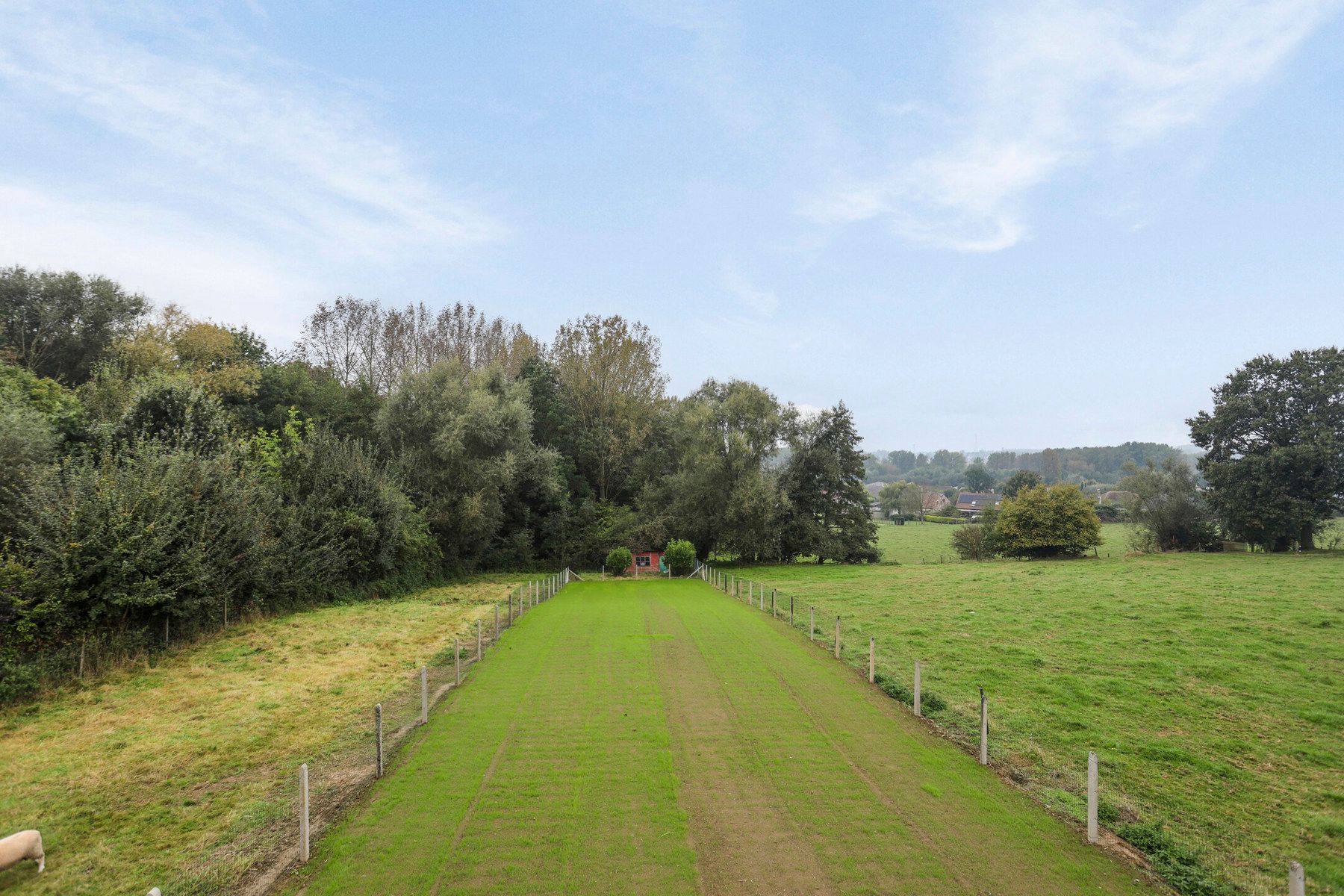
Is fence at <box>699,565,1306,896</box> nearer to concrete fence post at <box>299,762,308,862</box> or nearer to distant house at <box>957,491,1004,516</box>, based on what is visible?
concrete fence post at <box>299,762,308,862</box>

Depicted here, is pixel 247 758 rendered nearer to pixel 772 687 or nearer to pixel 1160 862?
pixel 772 687

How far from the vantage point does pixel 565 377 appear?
48938 millimetres

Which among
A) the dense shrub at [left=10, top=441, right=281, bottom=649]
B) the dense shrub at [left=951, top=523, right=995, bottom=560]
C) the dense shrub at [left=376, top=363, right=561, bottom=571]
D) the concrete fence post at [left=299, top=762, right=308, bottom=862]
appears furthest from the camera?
the dense shrub at [left=951, top=523, right=995, bottom=560]

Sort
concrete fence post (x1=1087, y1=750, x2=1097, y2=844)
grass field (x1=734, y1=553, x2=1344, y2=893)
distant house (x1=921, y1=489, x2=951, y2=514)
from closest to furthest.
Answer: concrete fence post (x1=1087, y1=750, x2=1097, y2=844) < grass field (x1=734, y1=553, x2=1344, y2=893) < distant house (x1=921, y1=489, x2=951, y2=514)

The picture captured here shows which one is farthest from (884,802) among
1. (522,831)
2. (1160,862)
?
(522,831)

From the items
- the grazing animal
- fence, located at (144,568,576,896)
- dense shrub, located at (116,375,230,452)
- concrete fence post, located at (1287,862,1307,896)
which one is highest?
dense shrub, located at (116,375,230,452)

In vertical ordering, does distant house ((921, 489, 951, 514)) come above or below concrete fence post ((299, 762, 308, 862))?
above

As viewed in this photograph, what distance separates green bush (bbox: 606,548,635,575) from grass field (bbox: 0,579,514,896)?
21.7 meters

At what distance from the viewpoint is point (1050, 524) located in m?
46.5

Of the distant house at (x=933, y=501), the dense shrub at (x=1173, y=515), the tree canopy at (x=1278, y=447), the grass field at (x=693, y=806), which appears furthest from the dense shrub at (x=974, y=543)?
the distant house at (x=933, y=501)

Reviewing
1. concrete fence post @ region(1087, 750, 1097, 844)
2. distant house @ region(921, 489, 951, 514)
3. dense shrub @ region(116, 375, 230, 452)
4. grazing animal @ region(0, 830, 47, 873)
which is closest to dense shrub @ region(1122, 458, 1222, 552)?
concrete fence post @ region(1087, 750, 1097, 844)

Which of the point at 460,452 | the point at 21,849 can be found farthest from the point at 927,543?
the point at 21,849

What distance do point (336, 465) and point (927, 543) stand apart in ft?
188

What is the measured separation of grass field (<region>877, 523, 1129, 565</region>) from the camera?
5359 cm
